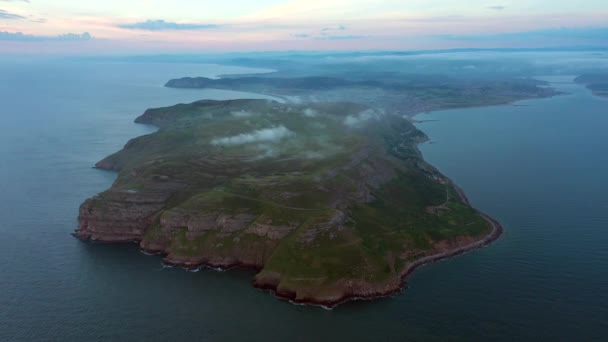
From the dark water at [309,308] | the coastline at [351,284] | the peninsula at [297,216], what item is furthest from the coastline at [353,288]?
the dark water at [309,308]

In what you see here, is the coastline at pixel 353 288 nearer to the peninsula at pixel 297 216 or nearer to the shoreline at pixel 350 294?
the shoreline at pixel 350 294

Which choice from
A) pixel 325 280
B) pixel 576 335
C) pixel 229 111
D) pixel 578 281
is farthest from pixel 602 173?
pixel 229 111

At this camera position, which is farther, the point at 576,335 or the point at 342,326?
the point at 342,326

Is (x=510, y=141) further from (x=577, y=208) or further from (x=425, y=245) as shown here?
(x=425, y=245)

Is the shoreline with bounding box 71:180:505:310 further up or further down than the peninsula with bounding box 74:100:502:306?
further down

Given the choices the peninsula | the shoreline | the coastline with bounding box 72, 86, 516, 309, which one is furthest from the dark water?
the peninsula

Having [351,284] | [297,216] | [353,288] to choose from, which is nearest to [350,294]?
[353,288]

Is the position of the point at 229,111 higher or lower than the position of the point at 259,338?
higher

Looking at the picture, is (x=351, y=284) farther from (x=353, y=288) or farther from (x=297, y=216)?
(x=297, y=216)

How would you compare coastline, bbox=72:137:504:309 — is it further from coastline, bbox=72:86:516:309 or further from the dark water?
the dark water
